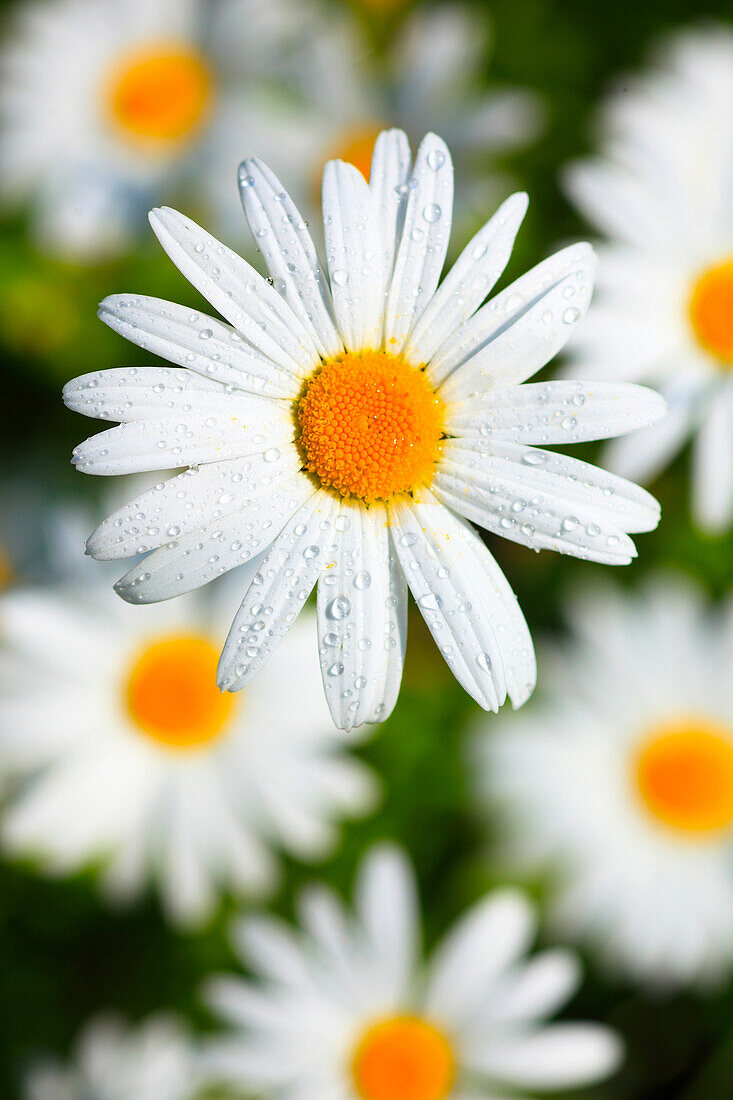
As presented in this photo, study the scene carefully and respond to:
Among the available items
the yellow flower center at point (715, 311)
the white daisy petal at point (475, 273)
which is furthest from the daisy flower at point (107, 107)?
the white daisy petal at point (475, 273)

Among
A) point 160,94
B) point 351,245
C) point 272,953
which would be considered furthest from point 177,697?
point 160,94

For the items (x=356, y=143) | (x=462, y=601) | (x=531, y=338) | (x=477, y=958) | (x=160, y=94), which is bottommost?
(x=477, y=958)

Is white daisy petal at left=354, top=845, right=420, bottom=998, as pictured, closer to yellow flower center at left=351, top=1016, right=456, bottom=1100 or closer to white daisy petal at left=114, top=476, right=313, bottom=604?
yellow flower center at left=351, top=1016, right=456, bottom=1100

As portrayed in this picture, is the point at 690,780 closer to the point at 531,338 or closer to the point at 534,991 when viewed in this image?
the point at 534,991

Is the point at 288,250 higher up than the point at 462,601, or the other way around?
the point at 288,250

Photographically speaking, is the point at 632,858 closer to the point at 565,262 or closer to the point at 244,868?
the point at 244,868

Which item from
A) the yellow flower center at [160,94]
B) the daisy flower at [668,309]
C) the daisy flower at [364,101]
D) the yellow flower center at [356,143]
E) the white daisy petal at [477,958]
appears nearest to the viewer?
the daisy flower at [668,309]

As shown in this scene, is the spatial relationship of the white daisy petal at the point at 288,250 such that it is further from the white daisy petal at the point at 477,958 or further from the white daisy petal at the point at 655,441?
the white daisy petal at the point at 477,958

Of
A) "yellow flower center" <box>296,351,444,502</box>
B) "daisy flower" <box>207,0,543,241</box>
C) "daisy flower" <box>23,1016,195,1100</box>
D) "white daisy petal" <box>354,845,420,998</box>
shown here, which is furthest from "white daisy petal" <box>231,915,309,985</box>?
"daisy flower" <box>207,0,543,241</box>
